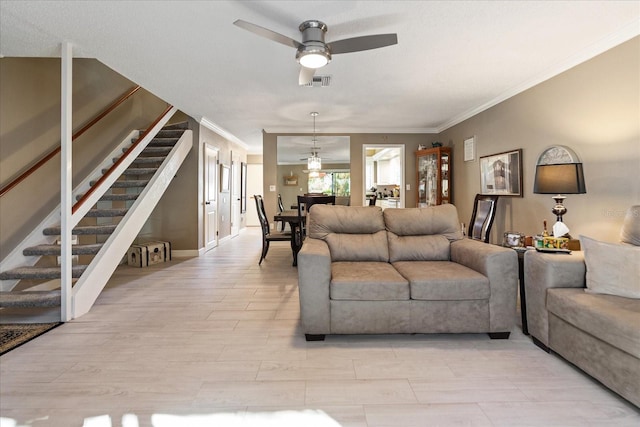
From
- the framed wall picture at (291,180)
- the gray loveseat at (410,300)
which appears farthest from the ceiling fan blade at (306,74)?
the framed wall picture at (291,180)

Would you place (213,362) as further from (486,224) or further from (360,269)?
(486,224)

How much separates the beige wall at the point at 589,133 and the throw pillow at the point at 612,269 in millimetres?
1129

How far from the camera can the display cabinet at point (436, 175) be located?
19.5 feet

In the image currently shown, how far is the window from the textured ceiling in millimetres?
2432

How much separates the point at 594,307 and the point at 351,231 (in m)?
1.81

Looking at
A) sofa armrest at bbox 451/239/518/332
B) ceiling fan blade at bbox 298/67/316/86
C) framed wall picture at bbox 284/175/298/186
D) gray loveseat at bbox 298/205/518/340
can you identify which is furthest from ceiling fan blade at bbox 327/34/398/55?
Result: framed wall picture at bbox 284/175/298/186

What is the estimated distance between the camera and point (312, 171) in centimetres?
668

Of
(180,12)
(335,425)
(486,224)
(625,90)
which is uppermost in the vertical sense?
(180,12)

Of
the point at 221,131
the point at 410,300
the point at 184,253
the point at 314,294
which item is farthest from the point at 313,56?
the point at 221,131


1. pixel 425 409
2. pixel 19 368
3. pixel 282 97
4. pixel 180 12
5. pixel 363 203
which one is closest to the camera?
pixel 425 409

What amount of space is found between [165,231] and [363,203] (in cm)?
393

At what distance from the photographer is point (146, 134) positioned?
4430 mm

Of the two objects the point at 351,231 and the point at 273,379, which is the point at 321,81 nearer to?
the point at 351,231

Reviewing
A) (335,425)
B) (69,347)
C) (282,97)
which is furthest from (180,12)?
(335,425)
